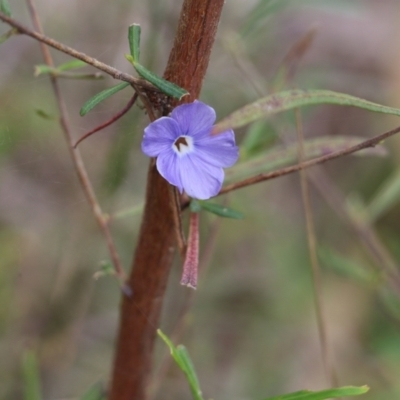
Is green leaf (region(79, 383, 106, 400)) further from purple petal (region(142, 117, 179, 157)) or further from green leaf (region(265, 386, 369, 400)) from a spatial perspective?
purple petal (region(142, 117, 179, 157))

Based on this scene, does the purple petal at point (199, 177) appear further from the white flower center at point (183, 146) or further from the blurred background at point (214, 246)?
the blurred background at point (214, 246)

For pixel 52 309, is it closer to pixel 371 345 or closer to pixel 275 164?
pixel 275 164

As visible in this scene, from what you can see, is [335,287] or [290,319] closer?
[290,319]

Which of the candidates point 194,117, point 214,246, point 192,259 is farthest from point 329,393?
point 214,246

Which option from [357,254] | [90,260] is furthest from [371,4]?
[90,260]

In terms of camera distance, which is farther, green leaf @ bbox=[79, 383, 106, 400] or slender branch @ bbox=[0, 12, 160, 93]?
green leaf @ bbox=[79, 383, 106, 400]

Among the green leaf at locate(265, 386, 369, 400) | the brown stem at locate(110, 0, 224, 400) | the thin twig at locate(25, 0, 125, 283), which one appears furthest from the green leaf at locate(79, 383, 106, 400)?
the green leaf at locate(265, 386, 369, 400)
